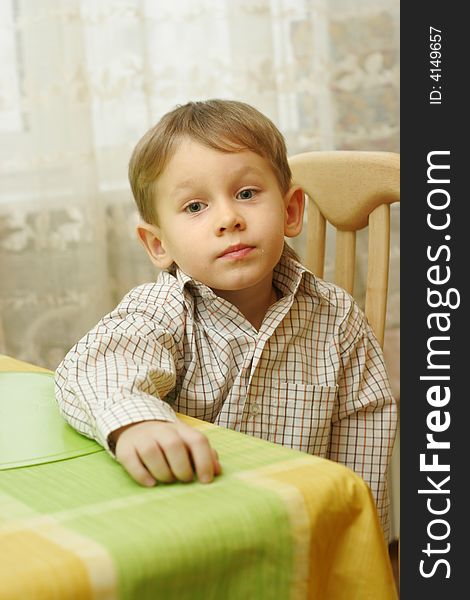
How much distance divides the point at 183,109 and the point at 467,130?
35cm

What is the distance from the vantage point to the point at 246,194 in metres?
1.02

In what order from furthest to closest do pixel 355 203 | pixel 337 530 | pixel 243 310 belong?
pixel 355 203 < pixel 243 310 < pixel 337 530

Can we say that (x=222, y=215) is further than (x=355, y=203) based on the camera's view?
No

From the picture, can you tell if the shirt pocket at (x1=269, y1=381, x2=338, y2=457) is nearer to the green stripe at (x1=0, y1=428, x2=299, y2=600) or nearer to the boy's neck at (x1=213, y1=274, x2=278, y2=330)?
the boy's neck at (x1=213, y1=274, x2=278, y2=330)

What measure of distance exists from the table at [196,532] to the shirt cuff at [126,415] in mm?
22

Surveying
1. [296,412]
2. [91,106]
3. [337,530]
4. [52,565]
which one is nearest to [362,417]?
[296,412]

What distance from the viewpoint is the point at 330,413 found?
1052mm

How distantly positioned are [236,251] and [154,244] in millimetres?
173

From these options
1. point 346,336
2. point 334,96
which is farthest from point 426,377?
point 334,96

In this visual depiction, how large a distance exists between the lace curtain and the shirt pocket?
0.82 metres

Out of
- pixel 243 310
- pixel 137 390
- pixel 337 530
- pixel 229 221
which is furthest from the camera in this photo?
pixel 243 310

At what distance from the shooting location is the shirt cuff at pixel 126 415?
0.69m

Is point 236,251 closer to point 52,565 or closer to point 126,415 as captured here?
point 126,415

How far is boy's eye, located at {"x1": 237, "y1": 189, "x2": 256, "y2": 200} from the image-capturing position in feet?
3.34
